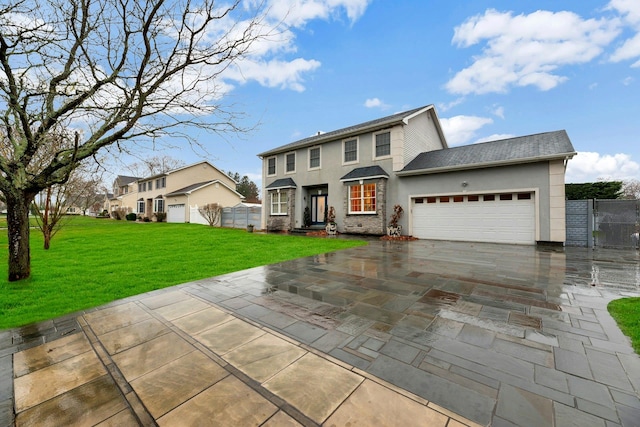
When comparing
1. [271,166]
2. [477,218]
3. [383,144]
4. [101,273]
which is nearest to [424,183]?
[477,218]

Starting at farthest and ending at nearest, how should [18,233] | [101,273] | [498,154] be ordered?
1. [498,154]
2. [101,273]
3. [18,233]

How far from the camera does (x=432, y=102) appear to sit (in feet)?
47.8

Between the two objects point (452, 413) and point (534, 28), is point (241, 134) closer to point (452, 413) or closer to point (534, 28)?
point (452, 413)

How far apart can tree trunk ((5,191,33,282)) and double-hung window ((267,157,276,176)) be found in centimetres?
1337

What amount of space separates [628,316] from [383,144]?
11029mm

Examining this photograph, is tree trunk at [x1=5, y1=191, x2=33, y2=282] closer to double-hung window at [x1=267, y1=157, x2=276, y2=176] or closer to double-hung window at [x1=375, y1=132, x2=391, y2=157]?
double-hung window at [x1=375, y1=132, x2=391, y2=157]

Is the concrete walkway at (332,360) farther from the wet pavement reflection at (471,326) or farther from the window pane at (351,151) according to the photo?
the window pane at (351,151)

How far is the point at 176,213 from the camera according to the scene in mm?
26125

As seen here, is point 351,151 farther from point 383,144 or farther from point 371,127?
point 383,144

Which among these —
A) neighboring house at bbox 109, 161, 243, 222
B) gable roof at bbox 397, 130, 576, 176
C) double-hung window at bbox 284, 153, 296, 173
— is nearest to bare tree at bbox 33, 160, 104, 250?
double-hung window at bbox 284, 153, 296, 173

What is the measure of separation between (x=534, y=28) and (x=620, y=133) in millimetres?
11781

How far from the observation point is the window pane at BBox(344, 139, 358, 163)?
13.9 m

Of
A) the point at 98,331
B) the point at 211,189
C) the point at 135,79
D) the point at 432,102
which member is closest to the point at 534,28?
the point at 432,102

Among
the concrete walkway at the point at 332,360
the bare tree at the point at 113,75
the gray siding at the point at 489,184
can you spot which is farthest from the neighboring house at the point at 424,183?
the bare tree at the point at 113,75
